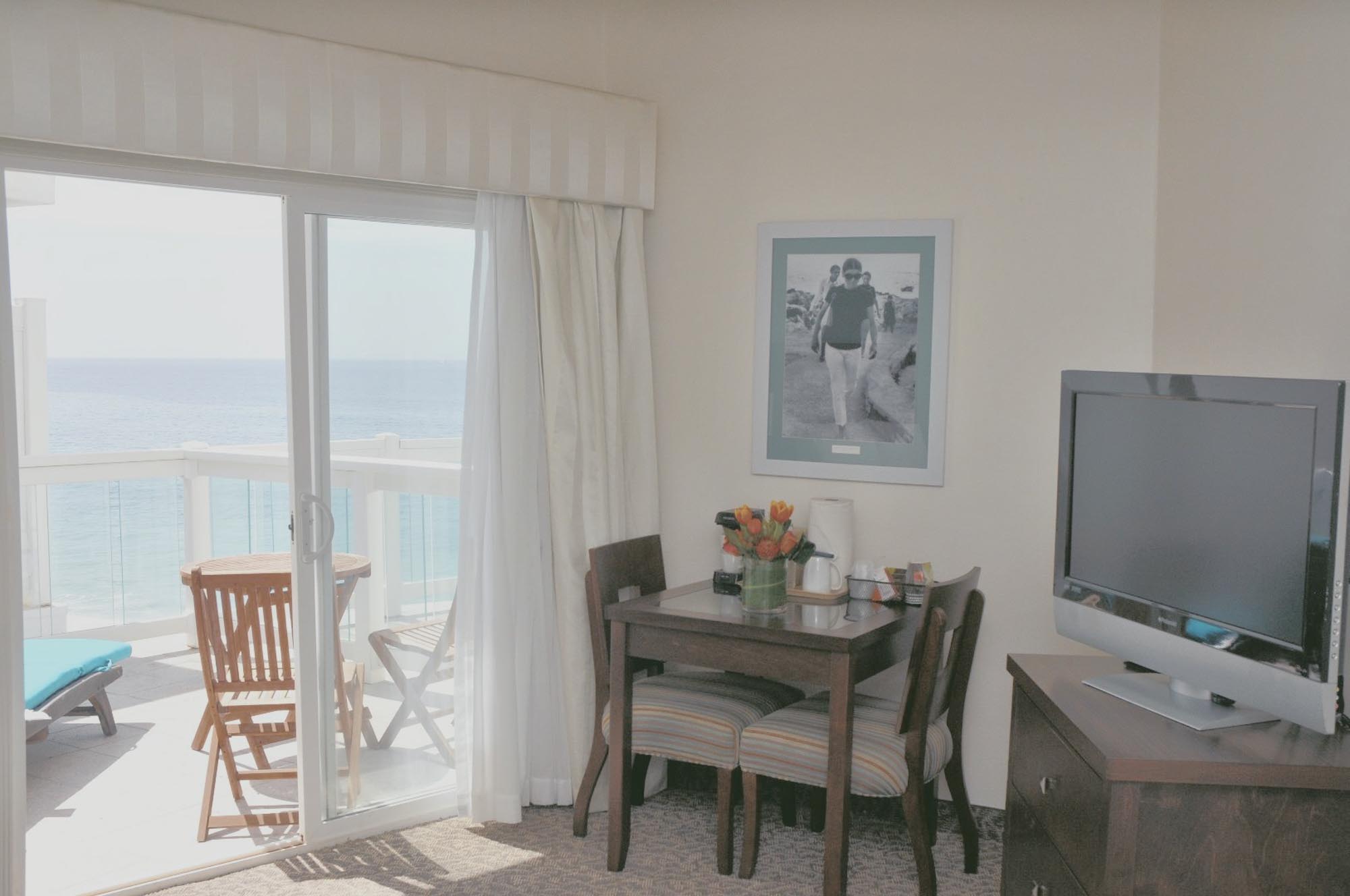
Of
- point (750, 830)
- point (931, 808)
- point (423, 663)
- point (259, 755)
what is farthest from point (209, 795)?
point (931, 808)

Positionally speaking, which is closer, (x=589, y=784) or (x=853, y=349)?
(x=589, y=784)

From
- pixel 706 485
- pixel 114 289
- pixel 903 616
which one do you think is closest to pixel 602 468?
pixel 706 485

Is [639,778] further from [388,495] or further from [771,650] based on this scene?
[388,495]

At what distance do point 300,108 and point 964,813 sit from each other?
9.04 feet

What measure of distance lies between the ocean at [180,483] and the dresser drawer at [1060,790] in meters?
1.89

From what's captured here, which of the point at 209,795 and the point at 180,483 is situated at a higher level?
the point at 180,483

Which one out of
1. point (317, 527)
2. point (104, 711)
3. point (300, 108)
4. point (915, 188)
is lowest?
point (104, 711)

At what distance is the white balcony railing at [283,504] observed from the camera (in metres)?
3.33

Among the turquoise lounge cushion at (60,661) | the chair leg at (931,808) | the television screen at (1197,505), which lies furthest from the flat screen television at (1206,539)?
the turquoise lounge cushion at (60,661)

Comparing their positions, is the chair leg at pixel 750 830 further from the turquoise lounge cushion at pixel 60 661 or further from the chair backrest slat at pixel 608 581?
the turquoise lounge cushion at pixel 60 661

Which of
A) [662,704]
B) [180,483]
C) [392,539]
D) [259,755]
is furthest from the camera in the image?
[180,483]

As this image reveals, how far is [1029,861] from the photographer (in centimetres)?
231

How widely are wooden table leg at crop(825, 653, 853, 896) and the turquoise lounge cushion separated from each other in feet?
9.00

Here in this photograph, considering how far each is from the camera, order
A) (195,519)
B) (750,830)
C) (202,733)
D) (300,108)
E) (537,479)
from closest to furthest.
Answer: (300,108) → (750,830) → (537,479) → (202,733) → (195,519)
